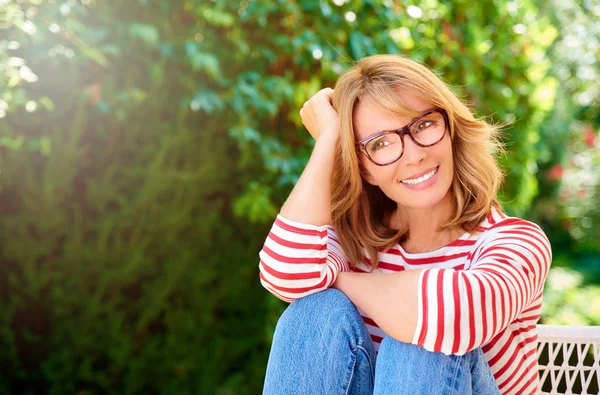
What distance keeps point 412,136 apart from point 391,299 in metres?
0.44

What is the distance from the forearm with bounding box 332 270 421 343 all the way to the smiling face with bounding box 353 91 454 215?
0.27 metres

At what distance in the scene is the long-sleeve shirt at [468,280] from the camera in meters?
1.44

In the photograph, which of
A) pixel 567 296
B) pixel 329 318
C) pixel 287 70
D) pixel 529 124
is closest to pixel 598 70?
pixel 567 296

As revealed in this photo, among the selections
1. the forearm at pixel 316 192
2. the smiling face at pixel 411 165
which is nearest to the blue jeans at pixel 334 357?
the forearm at pixel 316 192

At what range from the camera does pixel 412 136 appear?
68.7 inches

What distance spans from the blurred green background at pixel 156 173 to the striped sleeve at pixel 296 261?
2.47ft

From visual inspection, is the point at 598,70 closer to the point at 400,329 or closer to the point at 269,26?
the point at 269,26

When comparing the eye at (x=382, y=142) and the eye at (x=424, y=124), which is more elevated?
the eye at (x=424, y=124)

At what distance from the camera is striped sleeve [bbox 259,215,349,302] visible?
1.71m

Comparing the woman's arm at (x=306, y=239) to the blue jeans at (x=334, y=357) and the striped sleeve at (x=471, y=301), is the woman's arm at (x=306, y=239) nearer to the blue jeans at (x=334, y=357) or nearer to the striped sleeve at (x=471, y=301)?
A: the blue jeans at (x=334, y=357)

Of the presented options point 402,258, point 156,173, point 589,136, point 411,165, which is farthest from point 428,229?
point 589,136

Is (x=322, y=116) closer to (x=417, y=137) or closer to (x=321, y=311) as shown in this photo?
(x=417, y=137)

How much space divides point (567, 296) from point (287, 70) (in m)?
3.51

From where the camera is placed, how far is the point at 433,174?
1791mm
